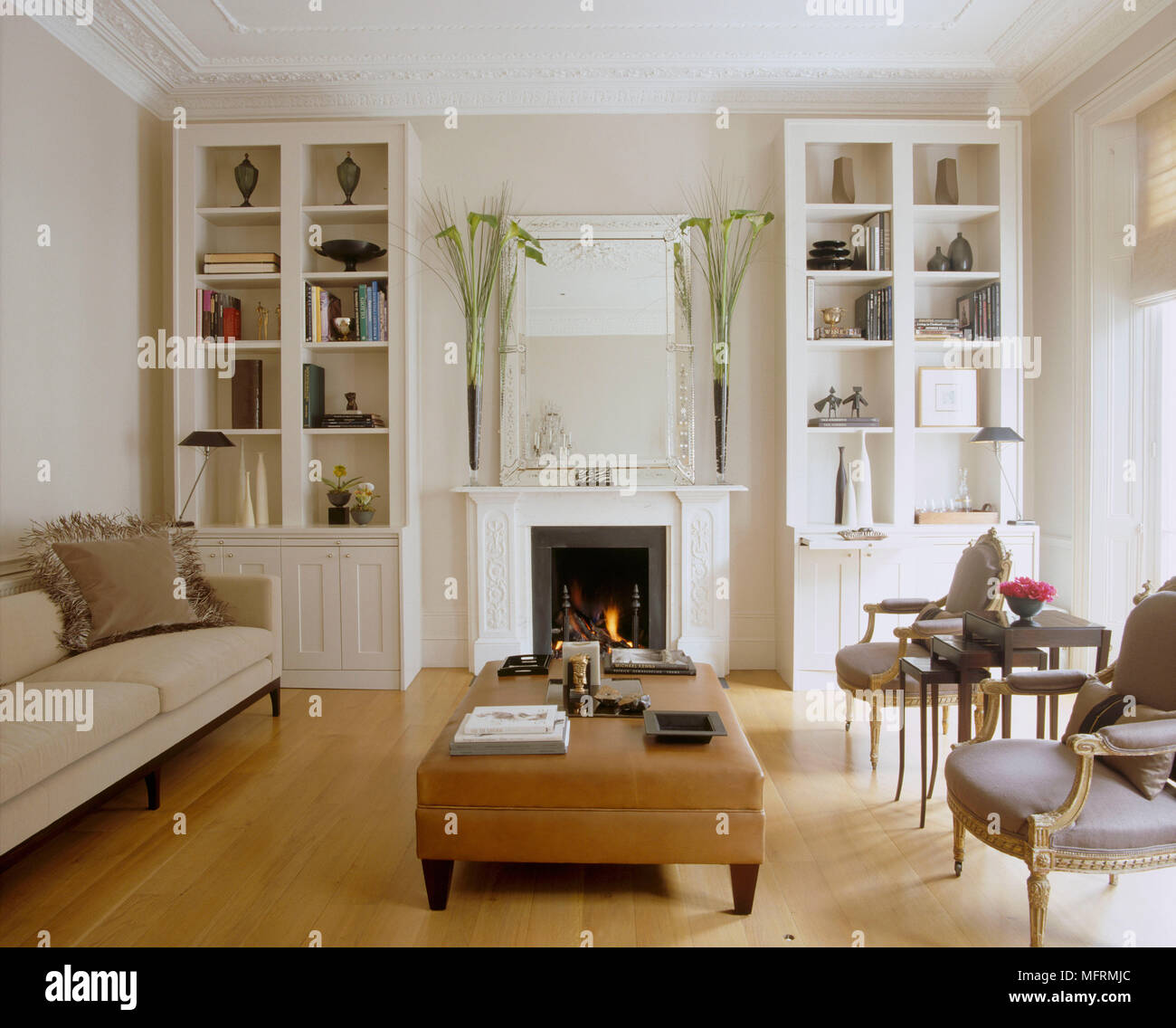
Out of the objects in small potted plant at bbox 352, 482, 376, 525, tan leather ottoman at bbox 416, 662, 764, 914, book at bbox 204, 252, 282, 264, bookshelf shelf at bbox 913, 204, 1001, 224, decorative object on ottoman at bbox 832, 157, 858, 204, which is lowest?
tan leather ottoman at bbox 416, 662, 764, 914

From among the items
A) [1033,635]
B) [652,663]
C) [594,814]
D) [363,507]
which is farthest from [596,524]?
[594,814]

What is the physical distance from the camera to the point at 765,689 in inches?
170

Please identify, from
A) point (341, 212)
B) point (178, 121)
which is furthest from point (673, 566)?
point (178, 121)

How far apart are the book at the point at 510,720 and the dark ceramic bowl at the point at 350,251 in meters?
2.98

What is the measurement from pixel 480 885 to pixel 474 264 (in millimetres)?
3443

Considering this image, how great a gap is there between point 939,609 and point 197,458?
3996 mm

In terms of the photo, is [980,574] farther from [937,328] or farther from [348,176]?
[348,176]

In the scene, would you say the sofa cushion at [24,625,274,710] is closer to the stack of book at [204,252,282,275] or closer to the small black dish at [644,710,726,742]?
the small black dish at [644,710,726,742]

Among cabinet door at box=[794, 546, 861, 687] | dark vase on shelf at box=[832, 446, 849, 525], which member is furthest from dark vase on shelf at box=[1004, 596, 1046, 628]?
dark vase on shelf at box=[832, 446, 849, 525]

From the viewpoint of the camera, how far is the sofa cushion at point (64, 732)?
216cm

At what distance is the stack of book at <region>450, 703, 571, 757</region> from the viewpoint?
7.27ft

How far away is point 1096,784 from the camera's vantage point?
1949 mm

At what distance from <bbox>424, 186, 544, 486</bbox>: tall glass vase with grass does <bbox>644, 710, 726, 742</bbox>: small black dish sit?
2483 mm
